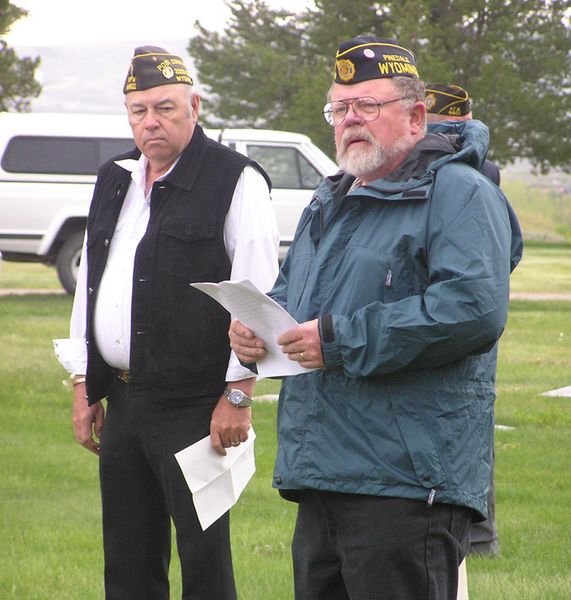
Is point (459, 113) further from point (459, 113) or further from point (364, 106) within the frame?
point (364, 106)

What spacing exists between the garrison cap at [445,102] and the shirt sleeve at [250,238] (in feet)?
5.30

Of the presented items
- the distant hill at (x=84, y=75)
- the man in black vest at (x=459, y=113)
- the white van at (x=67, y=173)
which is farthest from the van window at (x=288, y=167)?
the distant hill at (x=84, y=75)

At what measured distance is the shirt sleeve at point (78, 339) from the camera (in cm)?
430

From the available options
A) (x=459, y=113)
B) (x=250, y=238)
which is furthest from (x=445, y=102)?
(x=250, y=238)

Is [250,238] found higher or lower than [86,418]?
higher

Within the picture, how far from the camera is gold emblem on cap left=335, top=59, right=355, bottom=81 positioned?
3.35m

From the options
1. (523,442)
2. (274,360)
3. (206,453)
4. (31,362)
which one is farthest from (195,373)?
(31,362)

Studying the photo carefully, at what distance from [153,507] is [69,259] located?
13732mm

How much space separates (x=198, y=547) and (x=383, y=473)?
1099 mm

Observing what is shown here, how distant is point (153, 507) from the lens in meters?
4.16

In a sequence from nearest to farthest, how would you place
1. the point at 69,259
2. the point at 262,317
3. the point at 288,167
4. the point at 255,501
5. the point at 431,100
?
the point at 262,317 → the point at 431,100 → the point at 255,501 → the point at 69,259 → the point at 288,167

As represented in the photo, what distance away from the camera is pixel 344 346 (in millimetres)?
3021

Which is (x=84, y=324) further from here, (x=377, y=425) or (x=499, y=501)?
(x=499, y=501)

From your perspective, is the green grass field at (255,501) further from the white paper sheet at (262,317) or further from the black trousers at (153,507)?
the black trousers at (153,507)
